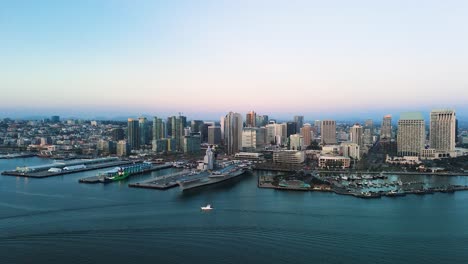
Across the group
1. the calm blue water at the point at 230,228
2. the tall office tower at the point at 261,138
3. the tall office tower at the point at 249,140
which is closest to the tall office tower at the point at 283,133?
the tall office tower at the point at 261,138

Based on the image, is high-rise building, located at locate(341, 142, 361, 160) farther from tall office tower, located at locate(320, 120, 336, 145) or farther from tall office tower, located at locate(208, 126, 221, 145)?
tall office tower, located at locate(208, 126, 221, 145)

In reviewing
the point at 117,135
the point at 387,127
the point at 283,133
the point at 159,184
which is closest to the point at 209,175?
the point at 159,184

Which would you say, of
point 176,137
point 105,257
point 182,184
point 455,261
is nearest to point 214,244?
point 105,257

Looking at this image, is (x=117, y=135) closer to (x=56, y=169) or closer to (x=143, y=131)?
(x=143, y=131)

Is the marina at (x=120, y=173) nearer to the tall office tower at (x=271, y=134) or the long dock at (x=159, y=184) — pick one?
the long dock at (x=159, y=184)

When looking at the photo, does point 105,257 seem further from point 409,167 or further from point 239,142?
point 239,142
